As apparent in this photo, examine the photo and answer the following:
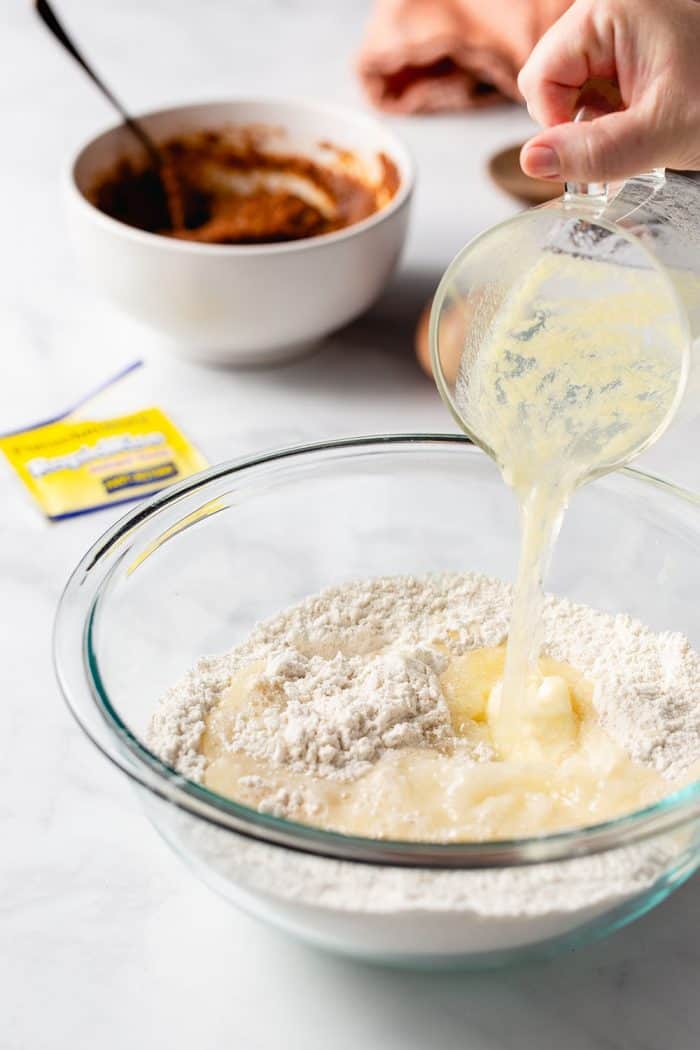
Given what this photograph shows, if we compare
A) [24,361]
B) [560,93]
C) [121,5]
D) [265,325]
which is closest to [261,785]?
[560,93]

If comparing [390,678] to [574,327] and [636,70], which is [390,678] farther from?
[636,70]

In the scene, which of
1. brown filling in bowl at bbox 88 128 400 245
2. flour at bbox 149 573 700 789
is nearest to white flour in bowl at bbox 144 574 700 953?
flour at bbox 149 573 700 789

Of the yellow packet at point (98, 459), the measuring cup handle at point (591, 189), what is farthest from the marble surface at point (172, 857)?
the measuring cup handle at point (591, 189)

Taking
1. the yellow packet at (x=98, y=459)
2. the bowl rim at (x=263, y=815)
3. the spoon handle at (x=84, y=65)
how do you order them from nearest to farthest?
the bowl rim at (x=263, y=815) → the yellow packet at (x=98, y=459) → the spoon handle at (x=84, y=65)

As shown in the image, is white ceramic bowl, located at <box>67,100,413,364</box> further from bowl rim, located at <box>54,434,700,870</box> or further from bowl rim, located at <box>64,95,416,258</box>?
bowl rim, located at <box>54,434,700,870</box>

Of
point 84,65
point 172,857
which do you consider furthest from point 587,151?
point 84,65

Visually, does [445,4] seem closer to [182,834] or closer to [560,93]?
[560,93]

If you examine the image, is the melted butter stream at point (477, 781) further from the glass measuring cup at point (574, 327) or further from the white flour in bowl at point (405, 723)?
the glass measuring cup at point (574, 327)
